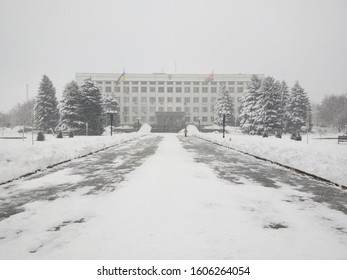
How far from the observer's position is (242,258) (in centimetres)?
324

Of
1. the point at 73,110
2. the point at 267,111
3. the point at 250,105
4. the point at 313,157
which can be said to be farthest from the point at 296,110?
the point at 313,157

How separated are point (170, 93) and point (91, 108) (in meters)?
65.2

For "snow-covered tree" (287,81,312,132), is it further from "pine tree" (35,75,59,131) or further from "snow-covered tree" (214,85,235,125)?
"pine tree" (35,75,59,131)

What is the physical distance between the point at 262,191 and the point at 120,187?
3684 millimetres

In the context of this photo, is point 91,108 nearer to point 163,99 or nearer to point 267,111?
point 267,111

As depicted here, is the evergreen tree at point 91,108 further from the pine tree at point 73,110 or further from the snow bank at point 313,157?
the snow bank at point 313,157

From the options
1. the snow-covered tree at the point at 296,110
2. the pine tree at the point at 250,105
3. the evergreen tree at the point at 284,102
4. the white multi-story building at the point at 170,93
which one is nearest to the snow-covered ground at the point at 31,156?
the pine tree at the point at 250,105

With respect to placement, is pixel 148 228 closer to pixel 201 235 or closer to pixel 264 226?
pixel 201 235

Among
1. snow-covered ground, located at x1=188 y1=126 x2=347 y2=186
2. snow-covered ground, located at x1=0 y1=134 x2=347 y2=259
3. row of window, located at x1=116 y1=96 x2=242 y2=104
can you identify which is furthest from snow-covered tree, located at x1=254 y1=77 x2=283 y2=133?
row of window, located at x1=116 y1=96 x2=242 y2=104

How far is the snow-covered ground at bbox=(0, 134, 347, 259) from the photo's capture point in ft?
11.2

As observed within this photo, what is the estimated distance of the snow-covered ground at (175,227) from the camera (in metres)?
3.41

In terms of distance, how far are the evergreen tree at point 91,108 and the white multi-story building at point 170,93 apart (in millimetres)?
61032

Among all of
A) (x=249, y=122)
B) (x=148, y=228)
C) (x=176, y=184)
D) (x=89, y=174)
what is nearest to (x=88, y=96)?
(x=249, y=122)

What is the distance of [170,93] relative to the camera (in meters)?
106
